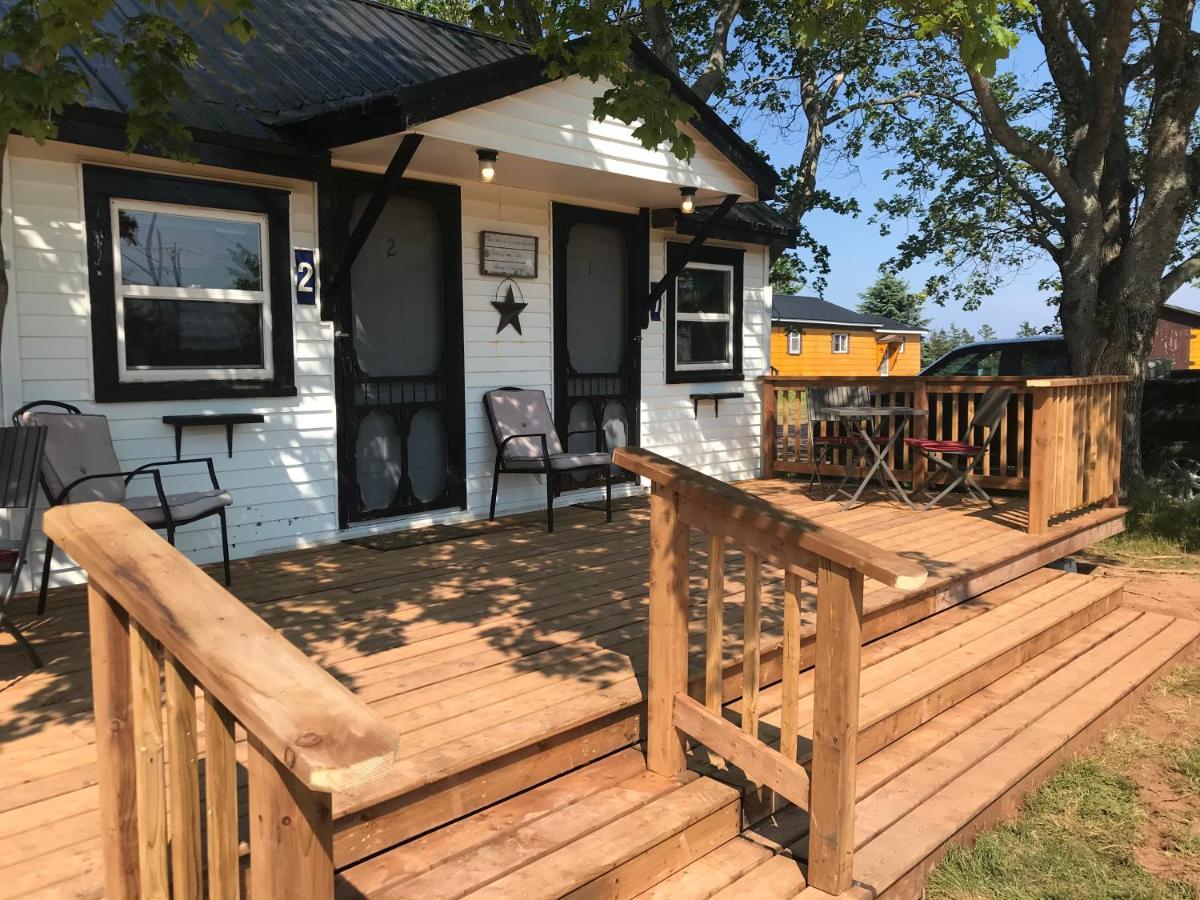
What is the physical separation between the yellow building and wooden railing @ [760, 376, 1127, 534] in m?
16.0

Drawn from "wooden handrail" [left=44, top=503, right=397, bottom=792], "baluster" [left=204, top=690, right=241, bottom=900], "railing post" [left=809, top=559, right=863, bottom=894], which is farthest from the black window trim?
"railing post" [left=809, top=559, right=863, bottom=894]

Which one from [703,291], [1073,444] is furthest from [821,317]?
[1073,444]

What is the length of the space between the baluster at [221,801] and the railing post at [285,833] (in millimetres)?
134

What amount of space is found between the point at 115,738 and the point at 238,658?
1.75 feet

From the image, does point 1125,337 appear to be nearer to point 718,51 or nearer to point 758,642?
point 718,51

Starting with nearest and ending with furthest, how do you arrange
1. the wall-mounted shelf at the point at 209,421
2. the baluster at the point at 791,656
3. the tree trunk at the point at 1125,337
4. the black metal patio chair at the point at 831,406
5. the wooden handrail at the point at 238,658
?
the wooden handrail at the point at 238,658 < the baluster at the point at 791,656 < the wall-mounted shelf at the point at 209,421 < the black metal patio chair at the point at 831,406 < the tree trunk at the point at 1125,337

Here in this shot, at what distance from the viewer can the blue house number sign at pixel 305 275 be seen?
5043 millimetres

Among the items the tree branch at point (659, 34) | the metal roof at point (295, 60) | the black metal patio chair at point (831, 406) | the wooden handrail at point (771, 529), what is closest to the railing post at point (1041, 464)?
the black metal patio chair at point (831, 406)

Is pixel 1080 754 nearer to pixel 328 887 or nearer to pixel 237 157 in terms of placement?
pixel 328 887

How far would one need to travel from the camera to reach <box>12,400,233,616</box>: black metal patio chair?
385 cm

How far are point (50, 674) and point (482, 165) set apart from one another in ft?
10.7

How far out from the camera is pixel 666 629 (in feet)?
8.52

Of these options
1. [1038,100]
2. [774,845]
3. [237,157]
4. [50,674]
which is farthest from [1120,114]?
[50,674]

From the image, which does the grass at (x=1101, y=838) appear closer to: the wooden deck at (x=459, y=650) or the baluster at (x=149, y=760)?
the wooden deck at (x=459, y=650)
